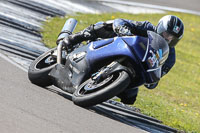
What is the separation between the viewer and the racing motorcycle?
19.8 feet

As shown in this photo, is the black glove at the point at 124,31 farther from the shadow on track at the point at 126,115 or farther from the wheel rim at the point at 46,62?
the wheel rim at the point at 46,62

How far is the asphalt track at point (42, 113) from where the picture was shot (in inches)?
191

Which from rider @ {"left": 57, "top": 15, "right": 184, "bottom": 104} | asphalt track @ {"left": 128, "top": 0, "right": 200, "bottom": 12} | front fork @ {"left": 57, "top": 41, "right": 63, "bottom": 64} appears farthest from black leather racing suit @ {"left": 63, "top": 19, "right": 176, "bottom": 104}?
asphalt track @ {"left": 128, "top": 0, "right": 200, "bottom": 12}

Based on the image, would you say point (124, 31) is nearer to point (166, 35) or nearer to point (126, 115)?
point (166, 35)

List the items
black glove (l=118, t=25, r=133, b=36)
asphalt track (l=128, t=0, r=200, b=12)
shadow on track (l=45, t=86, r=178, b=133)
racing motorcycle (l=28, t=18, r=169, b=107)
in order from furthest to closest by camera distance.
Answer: asphalt track (l=128, t=0, r=200, b=12)
shadow on track (l=45, t=86, r=178, b=133)
black glove (l=118, t=25, r=133, b=36)
racing motorcycle (l=28, t=18, r=169, b=107)

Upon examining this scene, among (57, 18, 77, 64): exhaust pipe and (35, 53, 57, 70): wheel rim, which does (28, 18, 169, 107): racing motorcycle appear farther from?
(35, 53, 57, 70): wheel rim

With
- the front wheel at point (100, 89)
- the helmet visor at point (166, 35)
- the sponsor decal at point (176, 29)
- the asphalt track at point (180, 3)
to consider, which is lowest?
the asphalt track at point (180, 3)

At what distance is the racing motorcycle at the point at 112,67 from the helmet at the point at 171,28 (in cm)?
18

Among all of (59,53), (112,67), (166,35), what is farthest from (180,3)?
(112,67)

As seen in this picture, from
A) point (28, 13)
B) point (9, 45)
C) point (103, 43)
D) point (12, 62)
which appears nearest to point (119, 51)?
point (103, 43)

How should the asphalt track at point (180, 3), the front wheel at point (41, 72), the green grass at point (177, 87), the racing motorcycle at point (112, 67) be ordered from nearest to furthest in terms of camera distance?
the racing motorcycle at point (112, 67), the front wheel at point (41, 72), the green grass at point (177, 87), the asphalt track at point (180, 3)

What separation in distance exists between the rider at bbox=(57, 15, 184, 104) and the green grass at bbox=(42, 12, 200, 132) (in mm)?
1079

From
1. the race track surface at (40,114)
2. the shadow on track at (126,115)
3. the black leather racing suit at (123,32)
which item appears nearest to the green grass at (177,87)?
the shadow on track at (126,115)

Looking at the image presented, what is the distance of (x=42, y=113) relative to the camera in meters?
5.42
